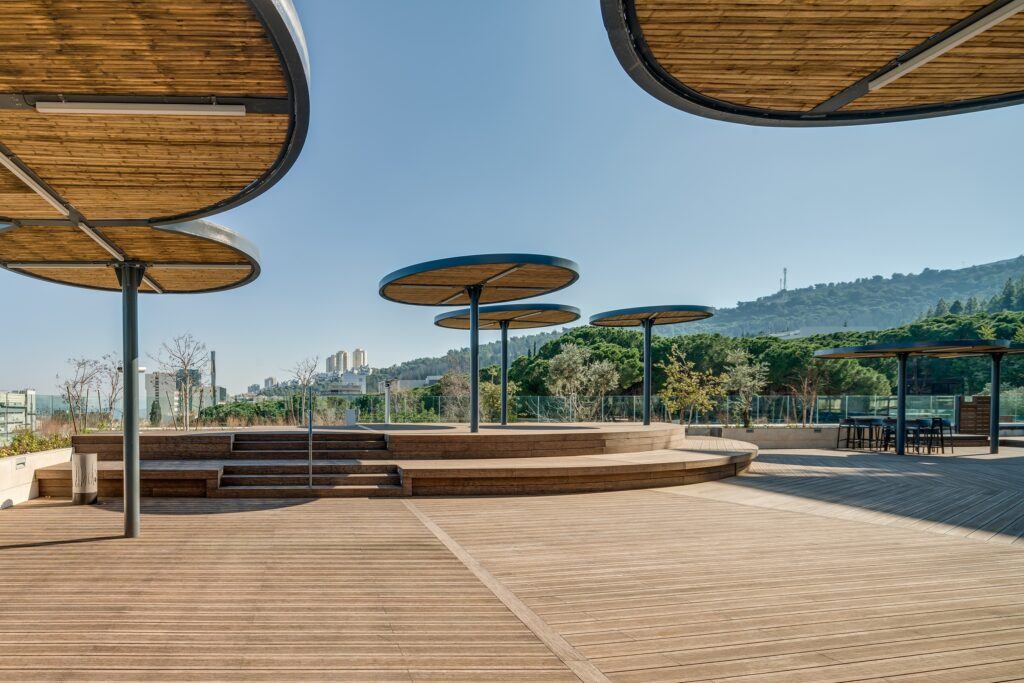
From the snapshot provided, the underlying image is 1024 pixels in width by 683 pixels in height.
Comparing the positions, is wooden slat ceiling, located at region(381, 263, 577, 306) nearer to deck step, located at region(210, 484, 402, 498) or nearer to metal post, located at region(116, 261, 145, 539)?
deck step, located at region(210, 484, 402, 498)

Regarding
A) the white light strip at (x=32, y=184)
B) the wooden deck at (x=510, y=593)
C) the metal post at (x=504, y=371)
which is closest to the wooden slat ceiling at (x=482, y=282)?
the metal post at (x=504, y=371)

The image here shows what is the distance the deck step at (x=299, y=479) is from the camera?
9.29m

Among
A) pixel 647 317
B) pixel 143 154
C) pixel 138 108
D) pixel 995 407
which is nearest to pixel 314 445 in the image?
pixel 143 154

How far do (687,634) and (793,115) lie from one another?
13.2 ft

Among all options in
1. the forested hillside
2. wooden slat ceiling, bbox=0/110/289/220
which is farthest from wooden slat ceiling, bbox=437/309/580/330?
the forested hillside

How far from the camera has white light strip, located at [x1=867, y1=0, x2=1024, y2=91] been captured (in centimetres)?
348

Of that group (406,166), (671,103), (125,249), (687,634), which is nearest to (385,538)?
(687,634)

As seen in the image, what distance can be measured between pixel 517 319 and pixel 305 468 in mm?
8981

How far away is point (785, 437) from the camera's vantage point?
19.6 meters

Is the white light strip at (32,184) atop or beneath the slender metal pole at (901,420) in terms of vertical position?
atop

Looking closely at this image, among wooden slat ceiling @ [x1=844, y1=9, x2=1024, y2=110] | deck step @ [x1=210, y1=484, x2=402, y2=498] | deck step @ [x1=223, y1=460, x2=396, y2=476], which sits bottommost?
deck step @ [x1=210, y1=484, x2=402, y2=498]

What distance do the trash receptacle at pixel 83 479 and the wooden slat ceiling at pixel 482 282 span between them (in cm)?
593

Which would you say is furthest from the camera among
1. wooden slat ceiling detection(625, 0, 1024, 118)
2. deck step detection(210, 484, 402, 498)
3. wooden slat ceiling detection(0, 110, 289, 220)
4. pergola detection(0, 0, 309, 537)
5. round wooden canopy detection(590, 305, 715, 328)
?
round wooden canopy detection(590, 305, 715, 328)

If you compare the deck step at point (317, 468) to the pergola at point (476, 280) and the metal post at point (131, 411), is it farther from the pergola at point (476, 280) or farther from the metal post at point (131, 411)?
the metal post at point (131, 411)
